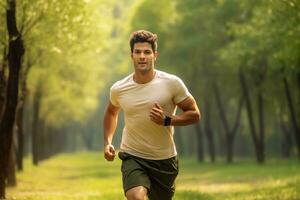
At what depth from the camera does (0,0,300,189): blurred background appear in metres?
22.5

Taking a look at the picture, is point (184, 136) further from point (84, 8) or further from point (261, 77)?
point (84, 8)

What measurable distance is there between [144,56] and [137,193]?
1509mm

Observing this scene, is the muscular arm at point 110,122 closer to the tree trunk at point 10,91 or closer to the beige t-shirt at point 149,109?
the beige t-shirt at point 149,109

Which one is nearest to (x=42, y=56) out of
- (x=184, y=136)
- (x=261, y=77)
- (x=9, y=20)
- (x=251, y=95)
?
(x=9, y=20)

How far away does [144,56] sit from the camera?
7.49 metres

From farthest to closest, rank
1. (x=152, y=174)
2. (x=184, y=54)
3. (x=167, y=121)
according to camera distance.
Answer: (x=184, y=54)
(x=152, y=174)
(x=167, y=121)

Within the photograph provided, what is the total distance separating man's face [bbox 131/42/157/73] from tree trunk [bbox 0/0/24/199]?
360 inches

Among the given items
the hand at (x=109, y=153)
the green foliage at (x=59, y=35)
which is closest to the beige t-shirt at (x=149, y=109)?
the hand at (x=109, y=153)

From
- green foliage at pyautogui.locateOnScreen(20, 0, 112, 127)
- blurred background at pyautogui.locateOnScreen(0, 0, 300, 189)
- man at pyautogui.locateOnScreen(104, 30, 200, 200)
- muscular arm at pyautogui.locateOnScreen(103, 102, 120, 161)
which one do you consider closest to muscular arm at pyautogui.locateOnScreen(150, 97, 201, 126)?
man at pyautogui.locateOnScreen(104, 30, 200, 200)

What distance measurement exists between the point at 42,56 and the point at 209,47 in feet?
64.2

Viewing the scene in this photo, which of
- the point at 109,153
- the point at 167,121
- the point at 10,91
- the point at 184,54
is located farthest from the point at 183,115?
the point at 184,54

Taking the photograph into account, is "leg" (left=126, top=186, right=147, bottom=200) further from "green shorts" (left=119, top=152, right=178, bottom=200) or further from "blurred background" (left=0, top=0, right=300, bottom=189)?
"blurred background" (left=0, top=0, right=300, bottom=189)

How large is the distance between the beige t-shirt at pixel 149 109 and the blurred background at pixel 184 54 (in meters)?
9.07

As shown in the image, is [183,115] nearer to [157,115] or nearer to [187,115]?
[187,115]
